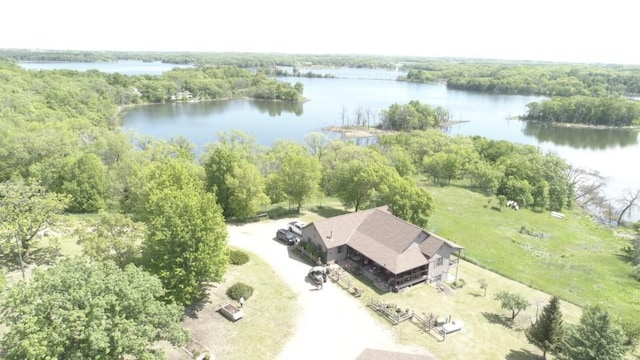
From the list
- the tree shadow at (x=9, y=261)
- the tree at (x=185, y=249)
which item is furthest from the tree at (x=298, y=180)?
the tree shadow at (x=9, y=261)

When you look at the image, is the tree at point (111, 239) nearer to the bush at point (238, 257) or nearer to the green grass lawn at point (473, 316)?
the bush at point (238, 257)

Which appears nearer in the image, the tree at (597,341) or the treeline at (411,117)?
the tree at (597,341)

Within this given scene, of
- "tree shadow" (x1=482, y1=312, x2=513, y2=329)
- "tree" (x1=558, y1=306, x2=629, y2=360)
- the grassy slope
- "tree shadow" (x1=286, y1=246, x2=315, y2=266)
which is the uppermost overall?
"tree" (x1=558, y1=306, x2=629, y2=360)

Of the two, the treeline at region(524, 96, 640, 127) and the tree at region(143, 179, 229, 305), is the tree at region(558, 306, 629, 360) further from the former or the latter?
the treeline at region(524, 96, 640, 127)

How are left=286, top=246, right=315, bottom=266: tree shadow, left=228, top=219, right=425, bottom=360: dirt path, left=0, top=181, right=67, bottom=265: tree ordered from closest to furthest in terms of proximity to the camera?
left=228, top=219, right=425, bottom=360: dirt path → left=0, top=181, right=67, bottom=265: tree → left=286, top=246, right=315, bottom=266: tree shadow

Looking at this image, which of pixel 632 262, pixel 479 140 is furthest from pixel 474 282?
pixel 479 140

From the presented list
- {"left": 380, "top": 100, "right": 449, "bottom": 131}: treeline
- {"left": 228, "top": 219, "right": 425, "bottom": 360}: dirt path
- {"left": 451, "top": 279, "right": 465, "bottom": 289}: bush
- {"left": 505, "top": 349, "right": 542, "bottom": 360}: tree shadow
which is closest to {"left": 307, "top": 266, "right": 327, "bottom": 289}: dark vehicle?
{"left": 228, "top": 219, "right": 425, "bottom": 360}: dirt path
